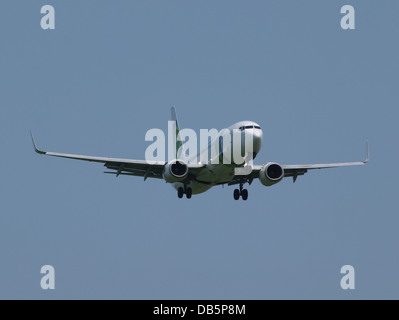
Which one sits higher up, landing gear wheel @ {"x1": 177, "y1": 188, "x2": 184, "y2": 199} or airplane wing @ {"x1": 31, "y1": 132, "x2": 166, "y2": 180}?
airplane wing @ {"x1": 31, "y1": 132, "x2": 166, "y2": 180}

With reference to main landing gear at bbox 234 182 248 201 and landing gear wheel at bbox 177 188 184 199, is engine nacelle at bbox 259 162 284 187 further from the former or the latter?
landing gear wheel at bbox 177 188 184 199

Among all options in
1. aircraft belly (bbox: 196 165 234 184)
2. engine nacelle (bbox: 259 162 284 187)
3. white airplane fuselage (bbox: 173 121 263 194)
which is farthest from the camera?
engine nacelle (bbox: 259 162 284 187)

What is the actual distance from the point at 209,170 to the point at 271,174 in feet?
14.9

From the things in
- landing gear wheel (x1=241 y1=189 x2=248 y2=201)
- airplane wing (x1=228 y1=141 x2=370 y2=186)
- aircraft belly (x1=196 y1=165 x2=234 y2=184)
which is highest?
airplane wing (x1=228 y1=141 x2=370 y2=186)

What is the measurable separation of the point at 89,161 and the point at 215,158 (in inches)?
360

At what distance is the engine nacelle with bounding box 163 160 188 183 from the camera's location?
5762 centimetres

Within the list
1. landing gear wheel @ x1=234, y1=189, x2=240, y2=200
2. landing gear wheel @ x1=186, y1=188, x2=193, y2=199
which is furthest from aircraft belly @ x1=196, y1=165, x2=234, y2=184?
landing gear wheel @ x1=234, y1=189, x2=240, y2=200

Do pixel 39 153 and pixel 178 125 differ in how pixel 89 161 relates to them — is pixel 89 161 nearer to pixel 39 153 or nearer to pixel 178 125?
pixel 39 153

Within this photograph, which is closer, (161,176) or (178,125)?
(161,176)

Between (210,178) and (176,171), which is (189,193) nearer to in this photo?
(210,178)

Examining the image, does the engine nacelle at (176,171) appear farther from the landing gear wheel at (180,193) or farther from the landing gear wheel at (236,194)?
the landing gear wheel at (236,194)

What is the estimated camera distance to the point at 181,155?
72688 mm
